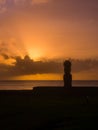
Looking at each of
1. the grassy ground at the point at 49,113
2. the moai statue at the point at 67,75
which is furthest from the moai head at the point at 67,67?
the grassy ground at the point at 49,113

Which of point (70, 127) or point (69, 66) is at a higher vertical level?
point (69, 66)

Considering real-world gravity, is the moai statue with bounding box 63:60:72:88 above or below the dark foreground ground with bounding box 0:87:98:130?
above

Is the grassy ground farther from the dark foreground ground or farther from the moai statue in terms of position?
the moai statue

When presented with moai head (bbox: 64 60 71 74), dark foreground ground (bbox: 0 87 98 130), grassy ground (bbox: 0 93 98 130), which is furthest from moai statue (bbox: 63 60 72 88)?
grassy ground (bbox: 0 93 98 130)

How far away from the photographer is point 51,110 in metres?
33.0

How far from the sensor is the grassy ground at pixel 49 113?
25053 millimetres

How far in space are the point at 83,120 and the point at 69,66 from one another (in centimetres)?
1832

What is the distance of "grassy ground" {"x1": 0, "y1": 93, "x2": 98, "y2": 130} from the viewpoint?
82.2ft

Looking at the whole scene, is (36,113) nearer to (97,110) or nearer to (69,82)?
(97,110)

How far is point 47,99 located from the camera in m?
41.9

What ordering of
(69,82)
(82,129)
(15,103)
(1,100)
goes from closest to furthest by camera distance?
1. (82,129)
2. (15,103)
3. (1,100)
4. (69,82)

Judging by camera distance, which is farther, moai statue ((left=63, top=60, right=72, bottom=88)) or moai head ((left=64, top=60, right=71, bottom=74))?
moai head ((left=64, top=60, right=71, bottom=74))

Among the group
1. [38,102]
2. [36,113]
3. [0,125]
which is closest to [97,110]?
[36,113]

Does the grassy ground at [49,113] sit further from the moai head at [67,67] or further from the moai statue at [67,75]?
the moai head at [67,67]
